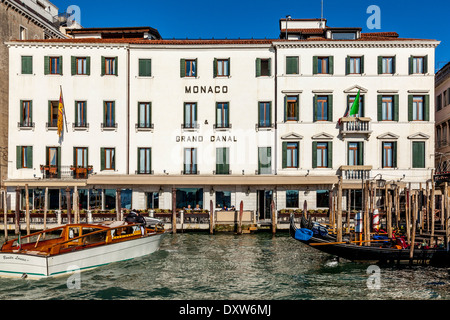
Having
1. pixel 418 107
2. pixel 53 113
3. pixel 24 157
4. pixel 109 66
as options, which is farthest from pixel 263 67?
pixel 24 157

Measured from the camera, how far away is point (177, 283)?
14414mm

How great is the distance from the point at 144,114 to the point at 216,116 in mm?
4981

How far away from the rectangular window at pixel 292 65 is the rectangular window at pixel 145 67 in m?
9.50

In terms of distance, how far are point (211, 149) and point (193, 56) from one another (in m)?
6.56

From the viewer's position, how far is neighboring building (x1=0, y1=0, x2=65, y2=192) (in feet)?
98.4

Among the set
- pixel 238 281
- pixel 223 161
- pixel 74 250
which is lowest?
pixel 238 281

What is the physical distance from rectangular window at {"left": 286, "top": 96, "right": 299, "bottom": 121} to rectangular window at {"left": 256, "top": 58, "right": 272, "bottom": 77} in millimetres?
2238

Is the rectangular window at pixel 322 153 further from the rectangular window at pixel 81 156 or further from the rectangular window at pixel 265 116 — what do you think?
the rectangular window at pixel 81 156

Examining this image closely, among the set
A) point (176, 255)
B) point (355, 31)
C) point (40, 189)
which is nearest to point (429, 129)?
point (355, 31)

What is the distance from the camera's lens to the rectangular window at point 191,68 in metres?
30.0

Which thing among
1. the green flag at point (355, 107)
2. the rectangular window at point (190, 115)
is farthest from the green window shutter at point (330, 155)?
the rectangular window at point (190, 115)

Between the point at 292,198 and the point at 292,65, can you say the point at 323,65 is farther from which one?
the point at 292,198

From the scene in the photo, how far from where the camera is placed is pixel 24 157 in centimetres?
2959
